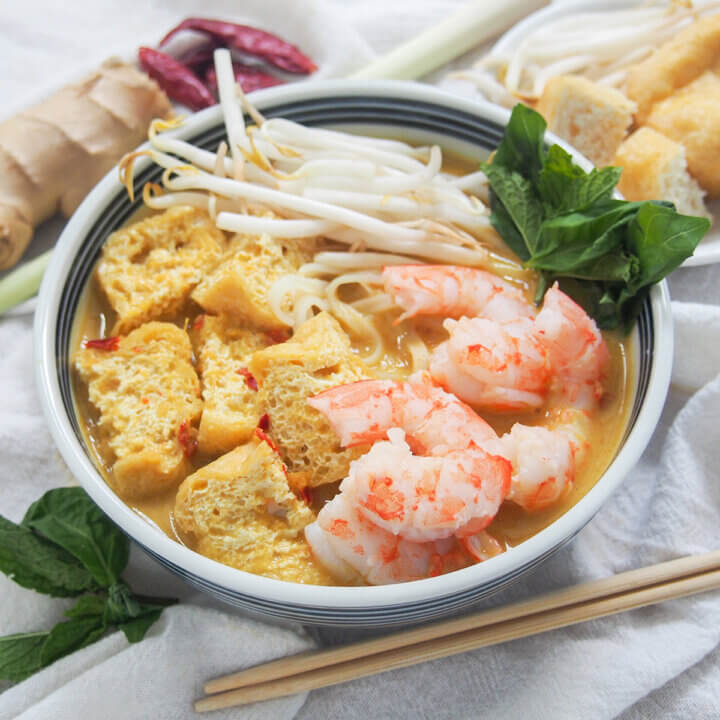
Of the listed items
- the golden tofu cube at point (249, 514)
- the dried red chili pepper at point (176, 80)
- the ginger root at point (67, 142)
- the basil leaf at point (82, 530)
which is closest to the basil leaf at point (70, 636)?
the basil leaf at point (82, 530)

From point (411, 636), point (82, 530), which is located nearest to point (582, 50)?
point (411, 636)

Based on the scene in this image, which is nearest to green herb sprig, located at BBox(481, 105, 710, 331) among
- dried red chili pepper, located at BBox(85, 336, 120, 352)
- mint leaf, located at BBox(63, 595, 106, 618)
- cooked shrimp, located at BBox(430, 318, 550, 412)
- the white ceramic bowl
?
the white ceramic bowl

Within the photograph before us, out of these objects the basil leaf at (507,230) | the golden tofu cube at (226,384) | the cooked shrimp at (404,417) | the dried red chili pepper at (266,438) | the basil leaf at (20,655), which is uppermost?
the basil leaf at (507,230)

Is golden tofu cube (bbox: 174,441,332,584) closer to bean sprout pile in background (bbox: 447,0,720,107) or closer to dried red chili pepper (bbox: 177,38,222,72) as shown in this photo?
bean sprout pile in background (bbox: 447,0,720,107)

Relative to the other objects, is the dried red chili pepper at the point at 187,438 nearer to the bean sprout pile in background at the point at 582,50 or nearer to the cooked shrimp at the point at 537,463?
the cooked shrimp at the point at 537,463

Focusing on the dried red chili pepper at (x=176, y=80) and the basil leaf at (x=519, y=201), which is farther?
the dried red chili pepper at (x=176, y=80)

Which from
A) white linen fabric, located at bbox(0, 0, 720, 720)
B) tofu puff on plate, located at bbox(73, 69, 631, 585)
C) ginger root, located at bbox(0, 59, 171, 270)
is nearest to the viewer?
tofu puff on plate, located at bbox(73, 69, 631, 585)
